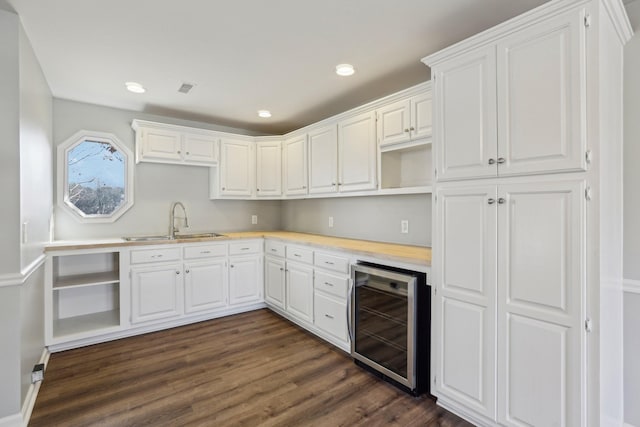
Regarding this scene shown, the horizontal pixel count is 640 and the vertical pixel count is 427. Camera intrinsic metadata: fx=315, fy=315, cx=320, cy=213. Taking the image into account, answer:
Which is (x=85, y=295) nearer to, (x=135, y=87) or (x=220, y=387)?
(x=220, y=387)

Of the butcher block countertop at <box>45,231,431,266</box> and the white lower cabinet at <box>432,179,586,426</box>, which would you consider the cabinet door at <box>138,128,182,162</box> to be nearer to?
the butcher block countertop at <box>45,231,431,266</box>

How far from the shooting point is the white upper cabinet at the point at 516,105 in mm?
1482

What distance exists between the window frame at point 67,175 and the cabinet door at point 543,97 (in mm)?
3842

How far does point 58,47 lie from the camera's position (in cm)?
234

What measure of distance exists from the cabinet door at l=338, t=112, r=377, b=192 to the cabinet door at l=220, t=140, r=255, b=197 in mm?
1496

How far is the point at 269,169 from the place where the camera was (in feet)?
14.2

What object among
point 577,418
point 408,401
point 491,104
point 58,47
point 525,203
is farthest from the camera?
point 58,47

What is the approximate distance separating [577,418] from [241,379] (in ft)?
6.84

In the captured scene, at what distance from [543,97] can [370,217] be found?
2.06m

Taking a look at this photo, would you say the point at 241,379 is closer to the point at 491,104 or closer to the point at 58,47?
the point at 491,104

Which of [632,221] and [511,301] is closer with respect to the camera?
[511,301]

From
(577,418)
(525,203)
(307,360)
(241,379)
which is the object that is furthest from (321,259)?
(577,418)

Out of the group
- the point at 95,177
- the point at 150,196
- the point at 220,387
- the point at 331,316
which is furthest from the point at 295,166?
the point at 220,387

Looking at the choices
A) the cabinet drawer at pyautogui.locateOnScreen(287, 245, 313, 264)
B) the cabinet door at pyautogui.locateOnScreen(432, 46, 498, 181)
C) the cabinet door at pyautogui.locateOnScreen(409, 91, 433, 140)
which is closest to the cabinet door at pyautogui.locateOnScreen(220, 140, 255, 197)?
the cabinet drawer at pyautogui.locateOnScreen(287, 245, 313, 264)
